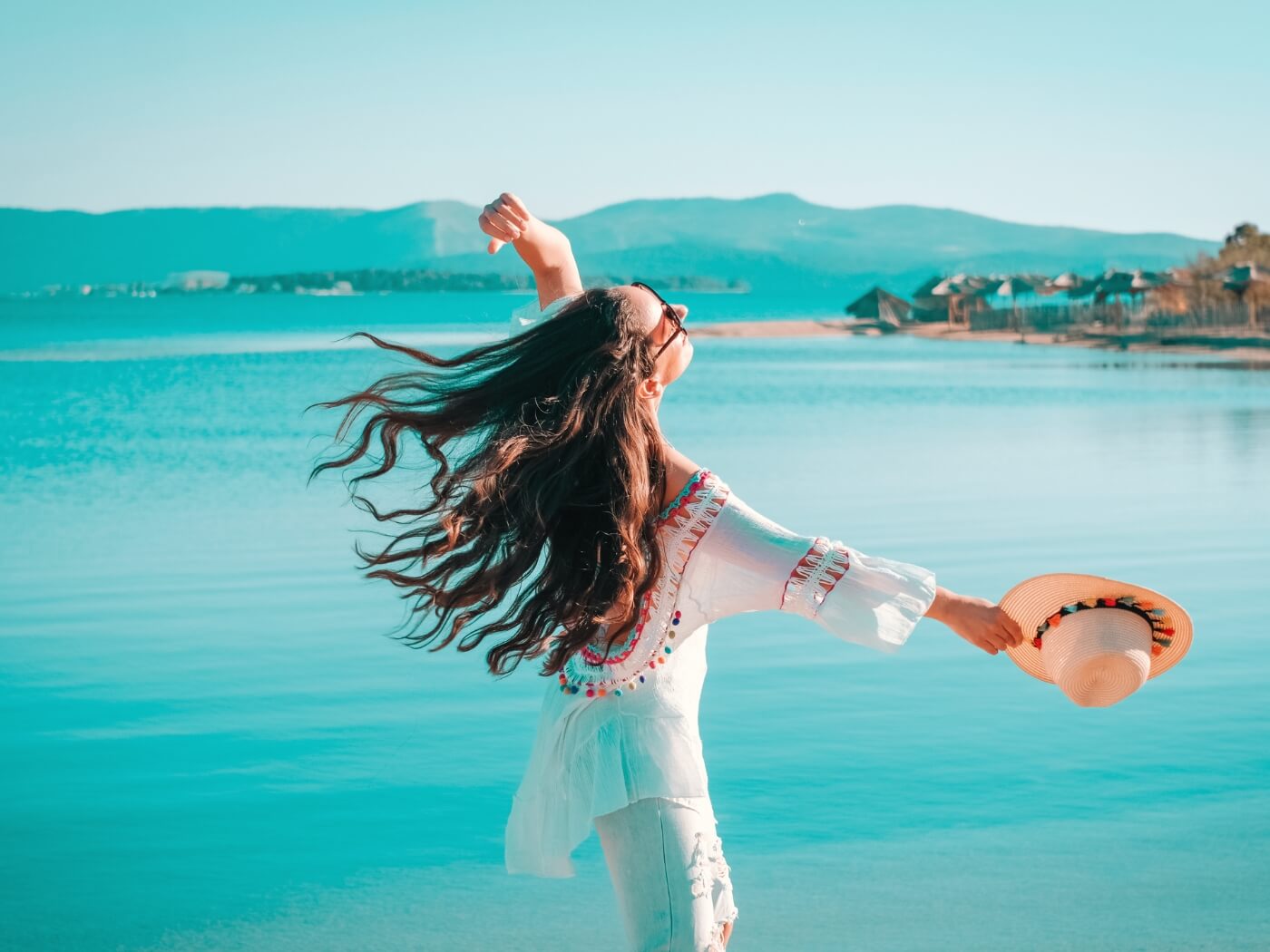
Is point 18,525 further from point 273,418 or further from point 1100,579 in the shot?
point 273,418

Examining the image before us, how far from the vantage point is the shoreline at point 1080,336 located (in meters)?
48.4

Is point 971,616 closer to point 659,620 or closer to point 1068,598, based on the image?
point 1068,598

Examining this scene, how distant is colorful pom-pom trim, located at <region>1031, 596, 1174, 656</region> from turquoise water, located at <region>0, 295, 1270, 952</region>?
1767mm

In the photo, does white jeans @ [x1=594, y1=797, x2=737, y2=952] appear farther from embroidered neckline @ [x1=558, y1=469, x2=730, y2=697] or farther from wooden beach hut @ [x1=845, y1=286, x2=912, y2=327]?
wooden beach hut @ [x1=845, y1=286, x2=912, y2=327]

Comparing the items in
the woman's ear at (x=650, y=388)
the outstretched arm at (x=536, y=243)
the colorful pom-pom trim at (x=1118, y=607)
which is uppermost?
the outstretched arm at (x=536, y=243)

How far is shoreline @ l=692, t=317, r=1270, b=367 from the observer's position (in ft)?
159

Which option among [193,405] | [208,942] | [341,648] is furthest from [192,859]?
[193,405]

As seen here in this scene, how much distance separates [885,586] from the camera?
2352 mm

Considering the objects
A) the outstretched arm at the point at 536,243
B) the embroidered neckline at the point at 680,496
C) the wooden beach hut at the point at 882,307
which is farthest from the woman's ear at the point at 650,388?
the wooden beach hut at the point at 882,307

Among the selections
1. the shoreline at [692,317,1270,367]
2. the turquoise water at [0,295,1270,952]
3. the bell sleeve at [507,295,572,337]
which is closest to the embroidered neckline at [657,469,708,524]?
the bell sleeve at [507,295,572,337]

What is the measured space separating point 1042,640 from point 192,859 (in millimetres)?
3374

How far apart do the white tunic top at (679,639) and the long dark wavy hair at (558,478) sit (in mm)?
55

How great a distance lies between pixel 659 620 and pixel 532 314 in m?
0.74

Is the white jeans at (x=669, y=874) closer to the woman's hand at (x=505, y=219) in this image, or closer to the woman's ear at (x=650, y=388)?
the woman's ear at (x=650, y=388)
